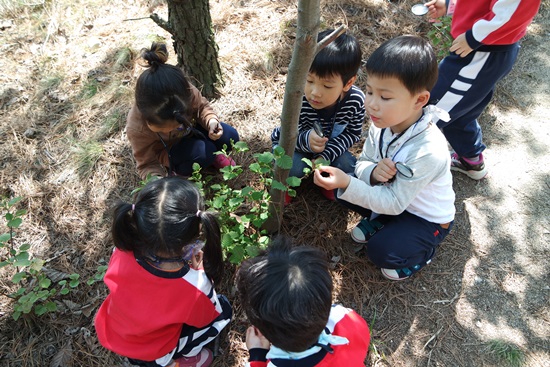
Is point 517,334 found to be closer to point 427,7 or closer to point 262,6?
point 427,7

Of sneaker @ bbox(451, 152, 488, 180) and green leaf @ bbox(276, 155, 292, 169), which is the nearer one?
green leaf @ bbox(276, 155, 292, 169)

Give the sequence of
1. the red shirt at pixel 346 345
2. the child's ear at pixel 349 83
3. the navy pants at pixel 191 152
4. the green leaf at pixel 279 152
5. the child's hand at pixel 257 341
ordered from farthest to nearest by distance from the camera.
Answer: the navy pants at pixel 191 152, the child's ear at pixel 349 83, the green leaf at pixel 279 152, the child's hand at pixel 257 341, the red shirt at pixel 346 345

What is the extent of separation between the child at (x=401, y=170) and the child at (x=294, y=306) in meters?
0.68

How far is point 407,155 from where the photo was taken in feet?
6.85

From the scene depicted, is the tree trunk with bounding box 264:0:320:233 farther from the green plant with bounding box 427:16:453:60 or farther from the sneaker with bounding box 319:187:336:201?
the green plant with bounding box 427:16:453:60

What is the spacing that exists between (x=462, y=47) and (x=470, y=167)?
104 cm

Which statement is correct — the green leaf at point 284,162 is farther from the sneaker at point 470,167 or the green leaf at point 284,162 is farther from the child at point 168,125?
the sneaker at point 470,167

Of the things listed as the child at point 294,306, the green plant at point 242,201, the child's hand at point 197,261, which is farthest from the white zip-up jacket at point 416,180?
the child's hand at point 197,261

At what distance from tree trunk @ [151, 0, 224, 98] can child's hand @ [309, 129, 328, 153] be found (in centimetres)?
134

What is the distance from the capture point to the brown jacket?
2.62 metres

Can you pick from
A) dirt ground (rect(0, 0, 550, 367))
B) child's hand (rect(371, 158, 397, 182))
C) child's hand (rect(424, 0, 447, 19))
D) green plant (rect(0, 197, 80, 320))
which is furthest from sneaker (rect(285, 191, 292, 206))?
child's hand (rect(424, 0, 447, 19))

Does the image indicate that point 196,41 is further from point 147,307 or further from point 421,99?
point 147,307

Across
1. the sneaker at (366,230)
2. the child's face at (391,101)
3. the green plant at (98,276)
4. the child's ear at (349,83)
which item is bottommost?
the green plant at (98,276)

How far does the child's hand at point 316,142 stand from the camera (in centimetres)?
251
